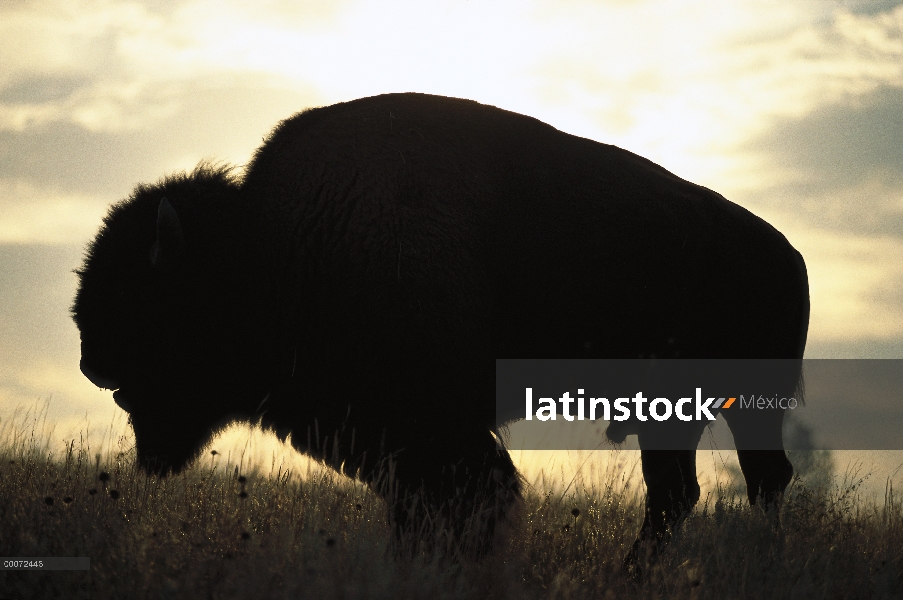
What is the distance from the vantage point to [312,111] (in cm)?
493

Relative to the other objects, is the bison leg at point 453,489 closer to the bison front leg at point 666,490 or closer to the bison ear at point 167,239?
the bison front leg at point 666,490

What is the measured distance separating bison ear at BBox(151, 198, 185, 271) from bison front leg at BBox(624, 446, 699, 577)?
2890 millimetres

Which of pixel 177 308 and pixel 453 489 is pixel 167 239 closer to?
pixel 177 308

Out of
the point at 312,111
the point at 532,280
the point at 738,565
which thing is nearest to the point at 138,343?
the point at 312,111

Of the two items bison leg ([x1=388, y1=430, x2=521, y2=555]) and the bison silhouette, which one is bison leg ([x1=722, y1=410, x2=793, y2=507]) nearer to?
the bison silhouette

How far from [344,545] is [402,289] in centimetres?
123

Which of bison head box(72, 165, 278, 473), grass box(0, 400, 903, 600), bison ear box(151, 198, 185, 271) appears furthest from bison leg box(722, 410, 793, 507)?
bison ear box(151, 198, 185, 271)

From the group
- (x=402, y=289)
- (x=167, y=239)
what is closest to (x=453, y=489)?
(x=402, y=289)

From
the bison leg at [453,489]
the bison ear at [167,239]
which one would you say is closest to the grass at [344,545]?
the bison leg at [453,489]

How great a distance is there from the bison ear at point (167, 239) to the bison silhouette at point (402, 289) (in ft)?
0.04

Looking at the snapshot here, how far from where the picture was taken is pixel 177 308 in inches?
184

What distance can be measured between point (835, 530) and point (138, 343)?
4382 millimetres

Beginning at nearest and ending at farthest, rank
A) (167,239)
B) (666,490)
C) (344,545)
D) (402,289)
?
(344,545), (402,289), (167,239), (666,490)

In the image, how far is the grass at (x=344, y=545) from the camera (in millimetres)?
3350
